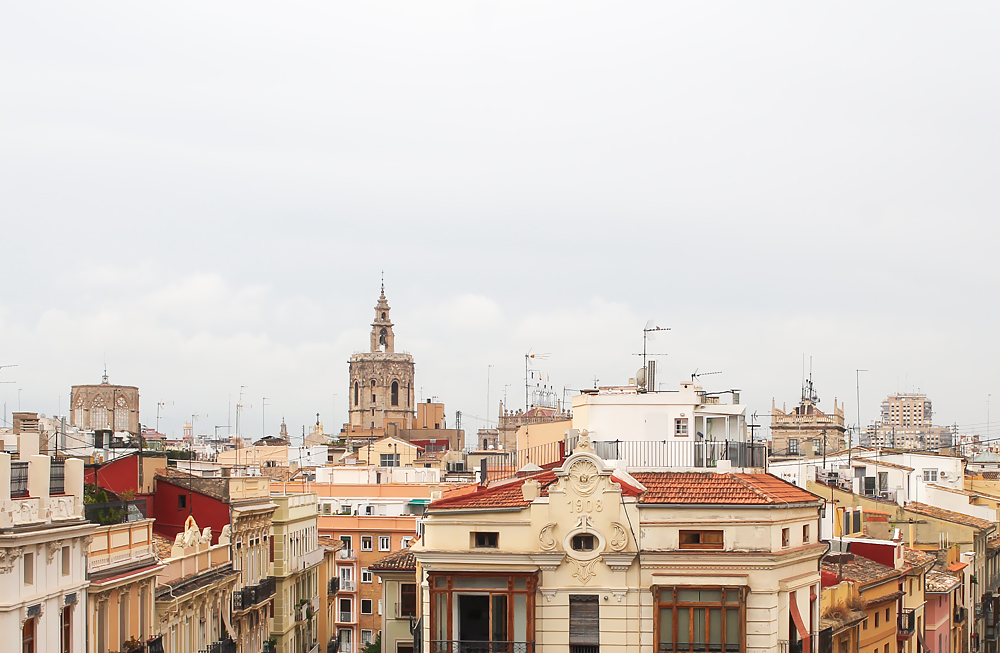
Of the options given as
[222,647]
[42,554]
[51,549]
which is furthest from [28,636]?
[222,647]

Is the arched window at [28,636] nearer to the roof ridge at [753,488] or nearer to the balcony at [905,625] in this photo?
the roof ridge at [753,488]

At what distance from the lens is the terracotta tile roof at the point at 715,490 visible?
32.7m

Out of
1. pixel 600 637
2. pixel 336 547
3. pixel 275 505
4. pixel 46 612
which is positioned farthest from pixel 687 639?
pixel 336 547

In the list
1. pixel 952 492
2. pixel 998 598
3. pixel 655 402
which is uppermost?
pixel 655 402

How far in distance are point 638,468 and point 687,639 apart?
490 cm

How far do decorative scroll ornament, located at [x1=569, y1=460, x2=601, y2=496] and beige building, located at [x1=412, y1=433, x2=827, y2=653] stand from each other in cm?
2

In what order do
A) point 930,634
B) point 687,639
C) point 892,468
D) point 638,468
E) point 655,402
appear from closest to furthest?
point 687,639 → point 638,468 → point 655,402 → point 930,634 → point 892,468

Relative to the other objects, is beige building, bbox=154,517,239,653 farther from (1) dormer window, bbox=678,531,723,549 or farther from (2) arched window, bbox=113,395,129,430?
(2) arched window, bbox=113,395,129,430

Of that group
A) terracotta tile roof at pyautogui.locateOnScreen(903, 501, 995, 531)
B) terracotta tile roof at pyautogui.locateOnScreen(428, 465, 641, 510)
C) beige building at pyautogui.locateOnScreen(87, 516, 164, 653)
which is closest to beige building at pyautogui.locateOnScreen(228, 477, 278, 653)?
beige building at pyautogui.locateOnScreen(87, 516, 164, 653)

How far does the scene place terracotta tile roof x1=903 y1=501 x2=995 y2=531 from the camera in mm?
65312

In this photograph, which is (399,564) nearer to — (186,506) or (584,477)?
(186,506)

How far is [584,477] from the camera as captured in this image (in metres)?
33.5

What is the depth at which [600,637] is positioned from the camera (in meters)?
32.7

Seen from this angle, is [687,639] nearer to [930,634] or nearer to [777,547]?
[777,547]
